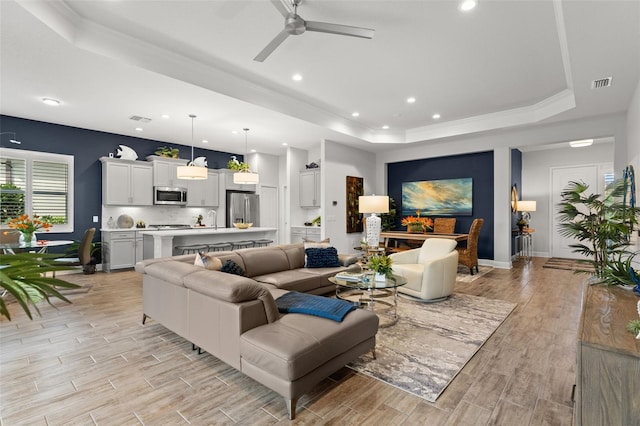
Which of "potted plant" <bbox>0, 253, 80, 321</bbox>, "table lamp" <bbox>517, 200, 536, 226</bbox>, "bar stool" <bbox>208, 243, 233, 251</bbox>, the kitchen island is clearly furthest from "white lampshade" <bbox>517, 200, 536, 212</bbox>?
"potted plant" <bbox>0, 253, 80, 321</bbox>

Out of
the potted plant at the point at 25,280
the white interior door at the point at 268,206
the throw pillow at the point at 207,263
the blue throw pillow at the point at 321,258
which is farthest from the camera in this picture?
the white interior door at the point at 268,206

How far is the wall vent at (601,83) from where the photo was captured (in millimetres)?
4105

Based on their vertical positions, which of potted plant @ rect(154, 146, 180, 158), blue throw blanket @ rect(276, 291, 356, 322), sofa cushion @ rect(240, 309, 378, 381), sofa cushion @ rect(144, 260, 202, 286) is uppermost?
potted plant @ rect(154, 146, 180, 158)

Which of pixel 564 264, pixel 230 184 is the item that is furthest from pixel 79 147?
pixel 564 264

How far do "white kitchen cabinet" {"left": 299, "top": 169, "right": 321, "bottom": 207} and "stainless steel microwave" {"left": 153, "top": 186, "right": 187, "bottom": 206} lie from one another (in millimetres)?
2933

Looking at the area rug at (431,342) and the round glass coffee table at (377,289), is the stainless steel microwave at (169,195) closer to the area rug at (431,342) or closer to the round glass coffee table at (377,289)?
the round glass coffee table at (377,289)

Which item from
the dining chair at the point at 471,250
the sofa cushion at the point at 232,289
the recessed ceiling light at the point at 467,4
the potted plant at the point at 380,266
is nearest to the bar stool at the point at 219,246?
the sofa cushion at the point at 232,289

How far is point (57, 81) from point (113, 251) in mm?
3438

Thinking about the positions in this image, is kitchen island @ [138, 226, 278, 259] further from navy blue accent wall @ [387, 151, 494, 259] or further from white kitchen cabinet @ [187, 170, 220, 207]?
navy blue accent wall @ [387, 151, 494, 259]

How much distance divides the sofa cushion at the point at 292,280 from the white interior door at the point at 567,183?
7017 mm

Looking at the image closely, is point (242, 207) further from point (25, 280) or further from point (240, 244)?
point (25, 280)

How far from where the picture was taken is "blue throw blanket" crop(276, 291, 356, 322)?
8.21 ft

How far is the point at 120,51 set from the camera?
3.61m

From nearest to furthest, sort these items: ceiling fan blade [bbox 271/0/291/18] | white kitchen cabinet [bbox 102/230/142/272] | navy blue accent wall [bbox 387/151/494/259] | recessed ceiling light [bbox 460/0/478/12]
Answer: ceiling fan blade [bbox 271/0/291/18] → recessed ceiling light [bbox 460/0/478/12] → white kitchen cabinet [bbox 102/230/142/272] → navy blue accent wall [bbox 387/151/494/259]
